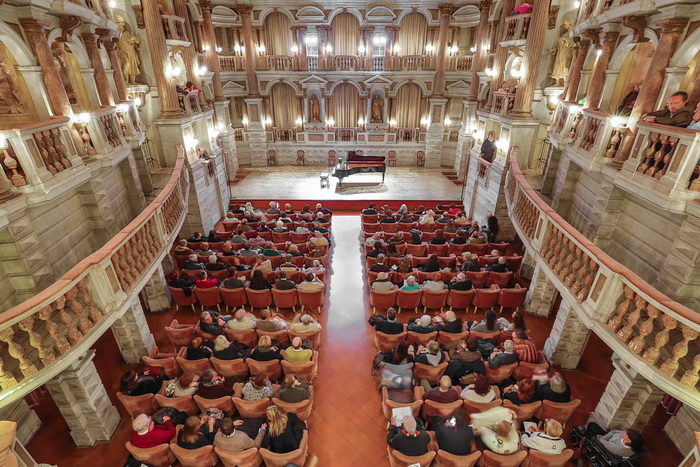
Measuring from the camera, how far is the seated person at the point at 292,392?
16.2 ft

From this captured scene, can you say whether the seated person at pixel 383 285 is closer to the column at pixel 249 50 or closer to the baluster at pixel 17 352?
the baluster at pixel 17 352

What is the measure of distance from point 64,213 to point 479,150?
38.7 feet

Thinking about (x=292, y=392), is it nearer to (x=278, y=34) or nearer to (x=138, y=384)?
(x=138, y=384)

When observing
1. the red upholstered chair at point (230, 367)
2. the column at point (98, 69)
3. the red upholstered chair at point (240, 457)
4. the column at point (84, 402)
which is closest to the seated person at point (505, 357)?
the red upholstered chair at point (240, 457)

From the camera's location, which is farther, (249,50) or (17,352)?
(249,50)

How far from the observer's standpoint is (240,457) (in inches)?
167

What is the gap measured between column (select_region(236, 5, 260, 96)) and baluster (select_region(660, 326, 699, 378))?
56.3 ft

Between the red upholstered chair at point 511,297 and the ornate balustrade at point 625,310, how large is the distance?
3.83ft

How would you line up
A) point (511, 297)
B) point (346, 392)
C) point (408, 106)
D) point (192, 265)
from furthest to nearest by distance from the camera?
point (408, 106) < point (192, 265) < point (511, 297) < point (346, 392)

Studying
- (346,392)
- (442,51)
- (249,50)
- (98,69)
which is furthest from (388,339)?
(249,50)

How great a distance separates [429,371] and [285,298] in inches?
133

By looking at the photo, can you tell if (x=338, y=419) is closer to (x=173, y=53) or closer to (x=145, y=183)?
(x=145, y=183)

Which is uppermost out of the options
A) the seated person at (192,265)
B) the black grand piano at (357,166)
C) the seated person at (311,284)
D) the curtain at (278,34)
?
the curtain at (278,34)

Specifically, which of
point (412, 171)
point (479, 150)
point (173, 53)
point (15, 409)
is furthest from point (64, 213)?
point (412, 171)
